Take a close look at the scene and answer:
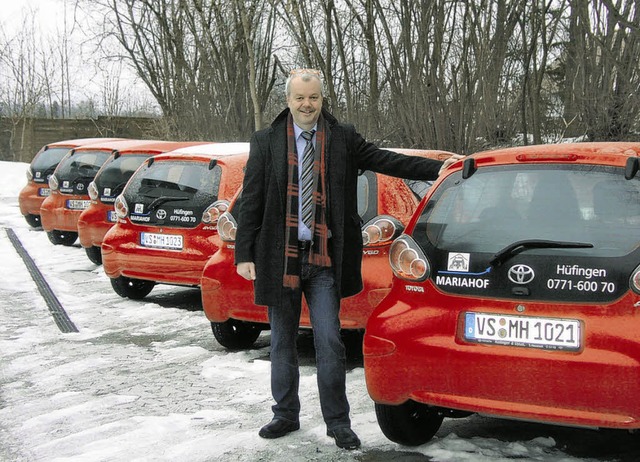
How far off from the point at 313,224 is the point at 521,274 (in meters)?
1.09

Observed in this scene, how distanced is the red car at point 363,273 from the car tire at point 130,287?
2543 mm

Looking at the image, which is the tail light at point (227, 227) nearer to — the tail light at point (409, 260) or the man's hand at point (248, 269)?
the man's hand at point (248, 269)

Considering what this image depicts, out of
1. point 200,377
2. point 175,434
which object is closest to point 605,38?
point 200,377

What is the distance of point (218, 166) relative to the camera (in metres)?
8.34

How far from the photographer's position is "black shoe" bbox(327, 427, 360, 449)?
15.1 ft

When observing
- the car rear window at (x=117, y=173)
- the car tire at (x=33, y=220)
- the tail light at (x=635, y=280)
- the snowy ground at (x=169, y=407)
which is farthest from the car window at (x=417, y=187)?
the car tire at (x=33, y=220)

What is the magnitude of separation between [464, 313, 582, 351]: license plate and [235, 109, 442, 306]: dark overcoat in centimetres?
81

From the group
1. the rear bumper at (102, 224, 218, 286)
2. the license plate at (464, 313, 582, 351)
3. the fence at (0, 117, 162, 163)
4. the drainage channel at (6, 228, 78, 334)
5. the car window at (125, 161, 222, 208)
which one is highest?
the fence at (0, 117, 162, 163)

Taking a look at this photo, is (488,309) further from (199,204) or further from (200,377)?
(199,204)

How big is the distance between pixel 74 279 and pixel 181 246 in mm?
3155

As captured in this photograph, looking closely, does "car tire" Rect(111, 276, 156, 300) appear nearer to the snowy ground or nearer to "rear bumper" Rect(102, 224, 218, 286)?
"rear bumper" Rect(102, 224, 218, 286)

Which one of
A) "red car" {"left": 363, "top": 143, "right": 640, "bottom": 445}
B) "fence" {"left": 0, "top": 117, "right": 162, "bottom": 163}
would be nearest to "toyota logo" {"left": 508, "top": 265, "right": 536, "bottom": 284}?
"red car" {"left": 363, "top": 143, "right": 640, "bottom": 445}

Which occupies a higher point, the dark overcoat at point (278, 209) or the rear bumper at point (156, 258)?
the dark overcoat at point (278, 209)

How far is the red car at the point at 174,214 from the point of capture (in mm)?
8234
